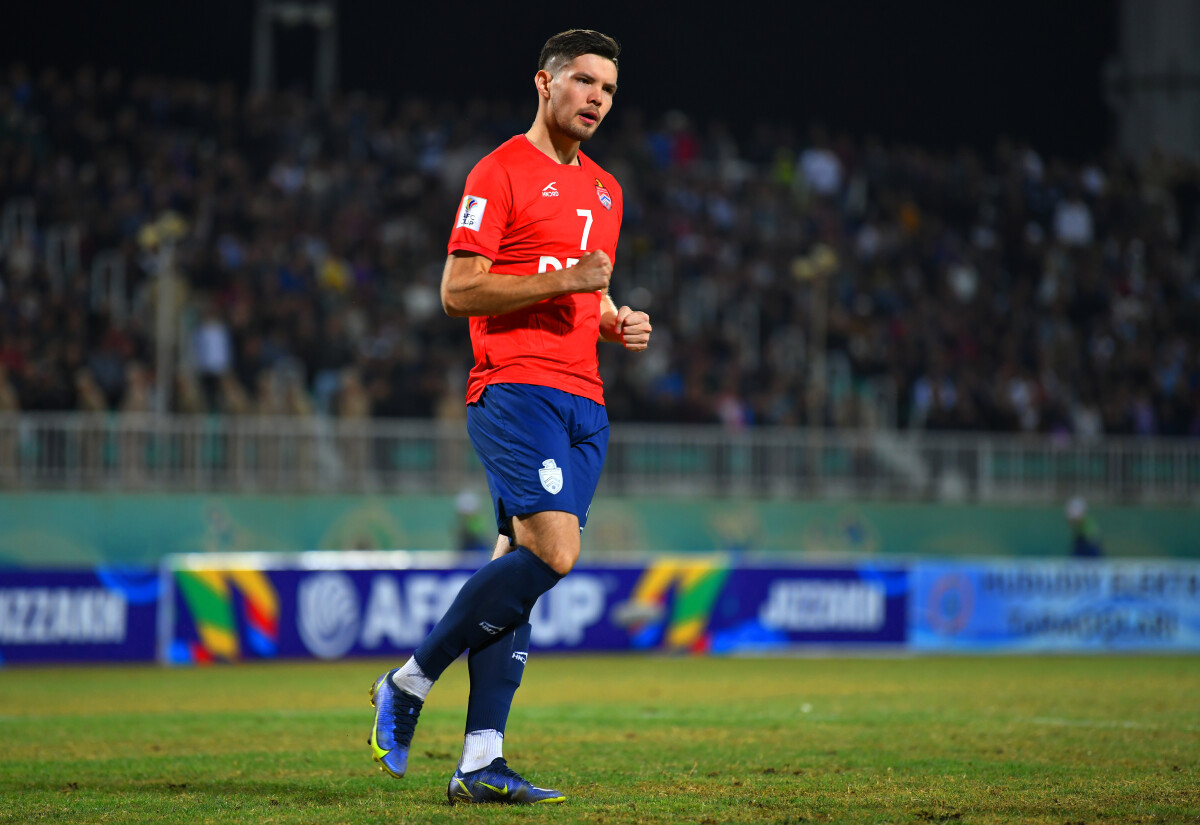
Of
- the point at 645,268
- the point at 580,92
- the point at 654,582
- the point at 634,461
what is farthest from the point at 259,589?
the point at 580,92

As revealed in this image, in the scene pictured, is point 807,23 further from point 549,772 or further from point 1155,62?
point 549,772

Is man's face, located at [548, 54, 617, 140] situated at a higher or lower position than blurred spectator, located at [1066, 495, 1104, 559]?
higher

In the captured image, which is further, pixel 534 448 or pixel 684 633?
pixel 684 633

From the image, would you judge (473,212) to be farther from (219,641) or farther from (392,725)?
(219,641)

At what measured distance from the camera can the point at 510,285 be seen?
5.16m

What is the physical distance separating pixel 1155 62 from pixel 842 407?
17349 millimetres

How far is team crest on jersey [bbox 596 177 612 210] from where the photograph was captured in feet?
18.5

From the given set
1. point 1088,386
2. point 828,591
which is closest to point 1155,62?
point 1088,386

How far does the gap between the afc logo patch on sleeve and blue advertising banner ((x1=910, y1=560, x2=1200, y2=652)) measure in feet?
50.4

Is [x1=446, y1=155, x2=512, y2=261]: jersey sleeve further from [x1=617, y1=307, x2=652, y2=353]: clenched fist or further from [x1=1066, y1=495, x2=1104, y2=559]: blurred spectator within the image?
[x1=1066, y1=495, x2=1104, y2=559]: blurred spectator

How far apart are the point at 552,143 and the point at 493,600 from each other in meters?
1.69

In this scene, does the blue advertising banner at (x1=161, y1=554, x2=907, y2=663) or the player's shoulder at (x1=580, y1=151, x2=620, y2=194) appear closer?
the player's shoulder at (x1=580, y1=151, x2=620, y2=194)

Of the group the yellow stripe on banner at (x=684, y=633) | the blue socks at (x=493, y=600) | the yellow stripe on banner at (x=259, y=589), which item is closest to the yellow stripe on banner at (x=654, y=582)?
the yellow stripe on banner at (x=684, y=633)

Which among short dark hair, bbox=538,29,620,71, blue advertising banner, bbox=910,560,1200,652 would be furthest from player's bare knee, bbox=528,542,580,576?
blue advertising banner, bbox=910,560,1200,652
